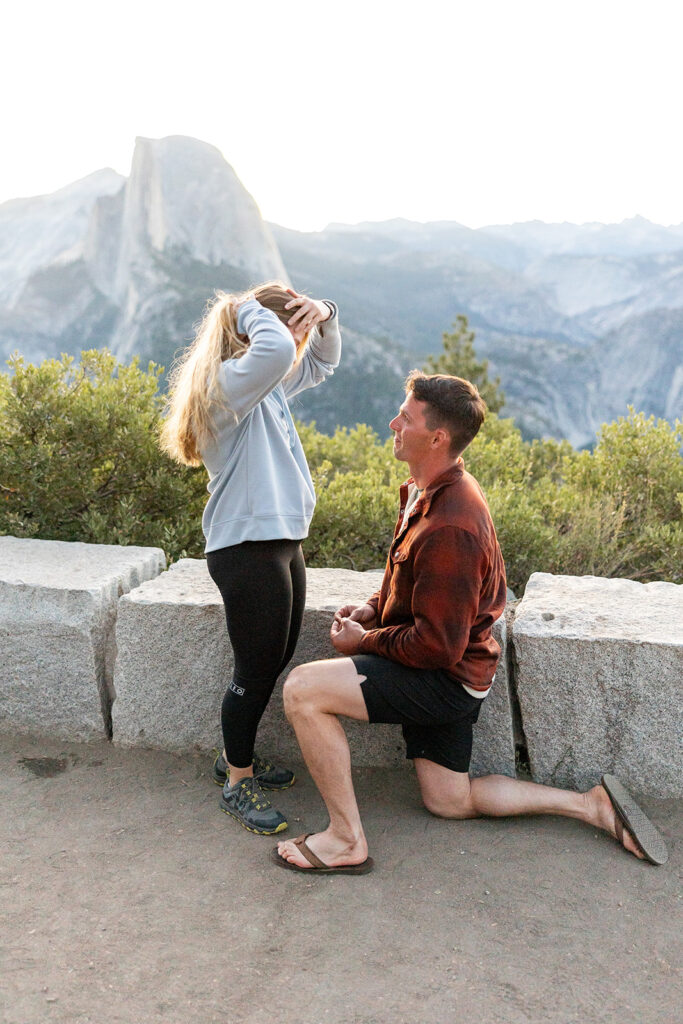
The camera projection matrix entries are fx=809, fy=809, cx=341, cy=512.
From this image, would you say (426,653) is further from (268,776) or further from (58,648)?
(58,648)

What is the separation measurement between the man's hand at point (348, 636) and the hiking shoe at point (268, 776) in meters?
0.69

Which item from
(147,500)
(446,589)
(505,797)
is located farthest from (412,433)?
(147,500)

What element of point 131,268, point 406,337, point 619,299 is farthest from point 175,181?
point 619,299

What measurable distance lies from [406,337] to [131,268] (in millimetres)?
32608

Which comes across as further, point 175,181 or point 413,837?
point 175,181

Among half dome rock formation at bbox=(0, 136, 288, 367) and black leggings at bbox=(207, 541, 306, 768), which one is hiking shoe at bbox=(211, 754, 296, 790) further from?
half dome rock formation at bbox=(0, 136, 288, 367)

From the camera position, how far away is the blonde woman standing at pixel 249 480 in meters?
2.67

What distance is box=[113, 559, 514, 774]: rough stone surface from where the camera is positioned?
323 cm

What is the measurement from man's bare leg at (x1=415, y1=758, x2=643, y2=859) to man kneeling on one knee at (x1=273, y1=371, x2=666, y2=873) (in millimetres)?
14

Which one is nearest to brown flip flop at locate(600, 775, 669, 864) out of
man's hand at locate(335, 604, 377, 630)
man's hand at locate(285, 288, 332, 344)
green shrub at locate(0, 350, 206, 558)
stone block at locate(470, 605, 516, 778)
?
stone block at locate(470, 605, 516, 778)

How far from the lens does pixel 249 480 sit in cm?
273

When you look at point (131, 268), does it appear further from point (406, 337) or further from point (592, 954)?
point (592, 954)

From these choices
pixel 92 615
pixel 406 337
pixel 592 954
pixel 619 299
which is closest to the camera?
pixel 592 954

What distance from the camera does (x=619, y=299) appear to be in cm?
10731
